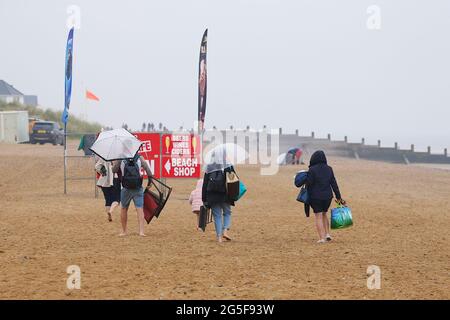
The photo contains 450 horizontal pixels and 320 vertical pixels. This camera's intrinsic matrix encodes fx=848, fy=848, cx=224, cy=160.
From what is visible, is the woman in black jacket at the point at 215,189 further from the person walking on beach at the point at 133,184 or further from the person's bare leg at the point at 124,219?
the person's bare leg at the point at 124,219

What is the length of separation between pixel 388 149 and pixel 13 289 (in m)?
59.7

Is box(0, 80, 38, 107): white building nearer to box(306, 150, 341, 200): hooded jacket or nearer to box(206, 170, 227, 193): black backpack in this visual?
box(206, 170, 227, 193): black backpack

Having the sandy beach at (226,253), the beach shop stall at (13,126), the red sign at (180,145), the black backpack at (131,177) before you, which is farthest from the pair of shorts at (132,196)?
the beach shop stall at (13,126)

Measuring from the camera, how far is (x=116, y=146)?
50.1 feet

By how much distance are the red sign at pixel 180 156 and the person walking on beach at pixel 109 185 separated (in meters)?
4.93

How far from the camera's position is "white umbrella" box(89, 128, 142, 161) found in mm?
14950

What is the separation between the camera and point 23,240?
14.0 m

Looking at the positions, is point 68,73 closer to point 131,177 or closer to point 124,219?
point 124,219

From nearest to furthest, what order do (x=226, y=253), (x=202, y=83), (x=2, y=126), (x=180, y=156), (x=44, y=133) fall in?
(x=226, y=253) < (x=180, y=156) < (x=202, y=83) < (x=44, y=133) < (x=2, y=126)

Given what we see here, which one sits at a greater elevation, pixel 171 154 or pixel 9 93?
pixel 9 93

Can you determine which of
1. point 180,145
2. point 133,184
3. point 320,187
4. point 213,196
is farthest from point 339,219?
point 180,145

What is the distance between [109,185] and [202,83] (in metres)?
8.35

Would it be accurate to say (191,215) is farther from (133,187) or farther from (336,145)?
(336,145)

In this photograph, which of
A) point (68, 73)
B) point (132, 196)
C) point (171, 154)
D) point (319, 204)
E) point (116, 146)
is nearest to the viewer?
point (319, 204)
